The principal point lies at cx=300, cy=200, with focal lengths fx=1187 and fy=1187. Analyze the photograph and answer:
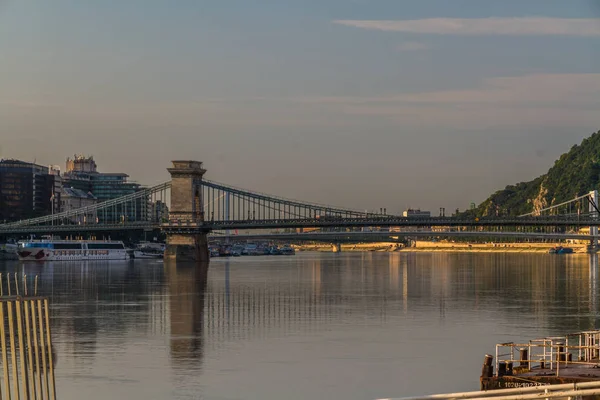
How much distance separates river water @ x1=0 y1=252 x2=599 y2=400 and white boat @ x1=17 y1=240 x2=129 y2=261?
7055 cm

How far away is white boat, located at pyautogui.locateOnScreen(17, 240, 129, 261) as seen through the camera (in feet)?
473

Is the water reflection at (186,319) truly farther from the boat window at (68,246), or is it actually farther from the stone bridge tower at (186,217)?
the boat window at (68,246)

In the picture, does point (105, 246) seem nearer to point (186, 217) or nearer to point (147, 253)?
point (147, 253)

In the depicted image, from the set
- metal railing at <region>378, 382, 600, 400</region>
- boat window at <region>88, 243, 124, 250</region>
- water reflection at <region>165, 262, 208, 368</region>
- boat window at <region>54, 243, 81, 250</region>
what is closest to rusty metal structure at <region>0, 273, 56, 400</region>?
metal railing at <region>378, 382, 600, 400</region>

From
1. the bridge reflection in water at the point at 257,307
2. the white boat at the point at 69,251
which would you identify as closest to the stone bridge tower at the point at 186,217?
the white boat at the point at 69,251

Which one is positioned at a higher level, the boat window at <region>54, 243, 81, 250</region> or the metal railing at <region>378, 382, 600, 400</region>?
the boat window at <region>54, 243, 81, 250</region>

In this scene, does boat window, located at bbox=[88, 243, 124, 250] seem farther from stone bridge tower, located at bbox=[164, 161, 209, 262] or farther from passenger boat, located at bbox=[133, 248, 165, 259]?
stone bridge tower, located at bbox=[164, 161, 209, 262]

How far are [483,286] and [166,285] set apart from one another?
20999mm

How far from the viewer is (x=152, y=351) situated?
36938 millimetres

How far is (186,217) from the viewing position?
444 feet

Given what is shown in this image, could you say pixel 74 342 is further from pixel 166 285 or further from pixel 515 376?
pixel 166 285

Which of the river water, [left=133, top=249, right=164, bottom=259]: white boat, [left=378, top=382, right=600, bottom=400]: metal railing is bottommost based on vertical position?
the river water

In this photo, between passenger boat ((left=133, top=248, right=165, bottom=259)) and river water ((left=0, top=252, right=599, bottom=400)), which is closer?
river water ((left=0, top=252, right=599, bottom=400))

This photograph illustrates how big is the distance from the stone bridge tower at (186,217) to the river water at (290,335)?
57449mm
